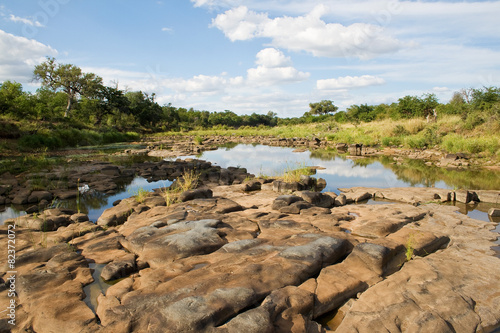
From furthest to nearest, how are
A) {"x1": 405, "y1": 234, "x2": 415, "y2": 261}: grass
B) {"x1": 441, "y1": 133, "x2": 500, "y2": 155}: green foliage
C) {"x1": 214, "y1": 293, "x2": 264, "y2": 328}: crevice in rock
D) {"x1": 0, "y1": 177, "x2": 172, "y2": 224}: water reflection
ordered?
{"x1": 441, "y1": 133, "x2": 500, "y2": 155}: green foliage
{"x1": 0, "y1": 177, "x2": 172, "y2": 224}: water reflection
{"x1": 405, "y1": 234, "x2": 415, "y2": 261}: grass
{"x1": 214, "y1": 293, "x2": 264, "y2": 328}: crevice in rock

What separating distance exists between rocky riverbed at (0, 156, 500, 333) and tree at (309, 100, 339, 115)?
230 ft

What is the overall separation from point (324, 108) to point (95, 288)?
7482cm

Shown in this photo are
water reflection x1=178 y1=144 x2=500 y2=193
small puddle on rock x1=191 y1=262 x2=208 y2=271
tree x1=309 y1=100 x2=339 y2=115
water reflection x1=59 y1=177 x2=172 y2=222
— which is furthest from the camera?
tree x1=309 y1=100 x2=339 y2=115

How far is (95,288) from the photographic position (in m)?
4.23

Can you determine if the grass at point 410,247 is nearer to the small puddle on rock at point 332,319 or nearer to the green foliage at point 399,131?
the small puddle on rock at point 332,319

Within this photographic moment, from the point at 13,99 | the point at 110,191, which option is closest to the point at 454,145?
the point at 110,191

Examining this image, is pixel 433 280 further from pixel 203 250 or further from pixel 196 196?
pixel 196 196

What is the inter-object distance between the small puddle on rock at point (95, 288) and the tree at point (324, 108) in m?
74.4

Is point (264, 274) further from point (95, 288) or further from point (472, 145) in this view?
point (472, 145)

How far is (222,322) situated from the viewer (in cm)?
309

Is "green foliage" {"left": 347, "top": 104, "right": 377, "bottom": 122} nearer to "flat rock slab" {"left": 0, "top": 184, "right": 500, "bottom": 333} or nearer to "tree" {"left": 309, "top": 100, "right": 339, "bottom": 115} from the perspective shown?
"tree" {"left": 309, "top": 100, "right": 339, "bottom": 115}

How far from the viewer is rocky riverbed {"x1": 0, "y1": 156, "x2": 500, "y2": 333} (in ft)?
10.6

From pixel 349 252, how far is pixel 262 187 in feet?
19.8

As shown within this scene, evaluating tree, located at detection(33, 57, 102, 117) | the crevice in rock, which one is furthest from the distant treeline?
the crevice in rock
